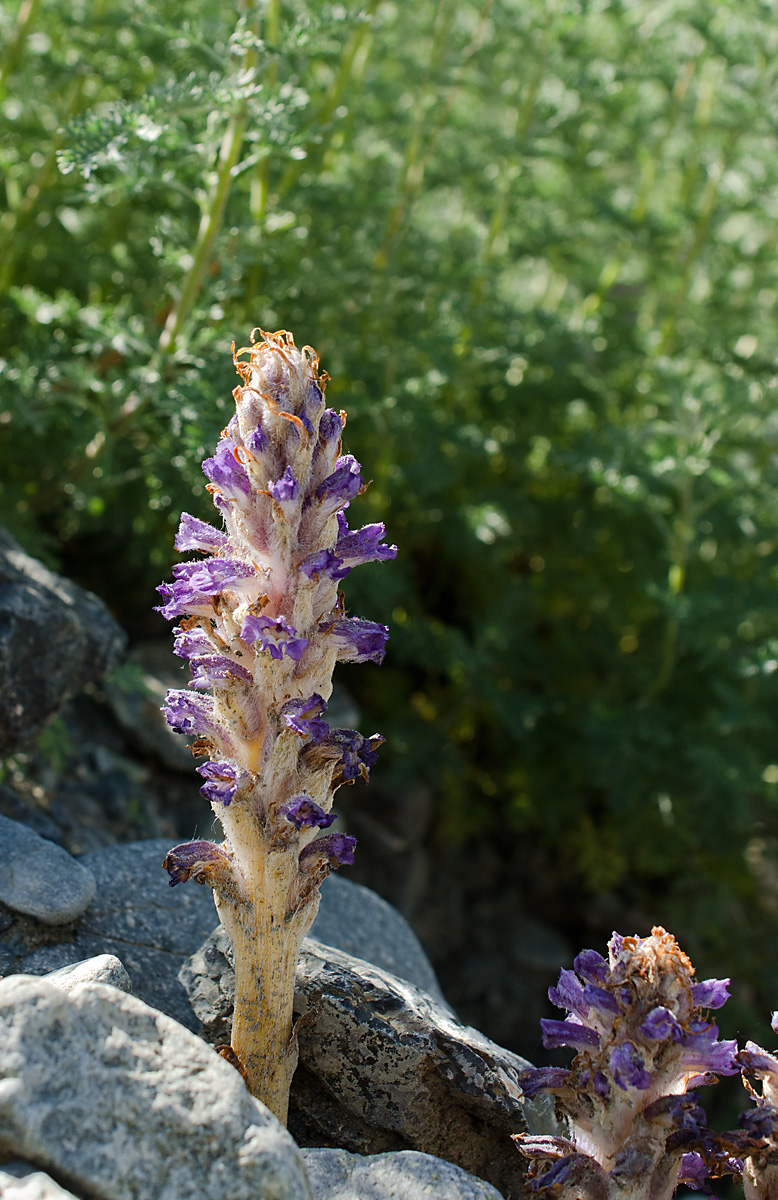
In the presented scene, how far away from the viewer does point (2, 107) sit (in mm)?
4652

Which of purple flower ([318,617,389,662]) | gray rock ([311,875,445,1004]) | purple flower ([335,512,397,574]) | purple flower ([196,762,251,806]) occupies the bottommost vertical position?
gray rock ([311,875,445,1004])

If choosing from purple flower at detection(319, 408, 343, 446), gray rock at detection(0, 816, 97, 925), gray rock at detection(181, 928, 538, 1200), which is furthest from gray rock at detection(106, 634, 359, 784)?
purple flower at detection(319, 408, 343, 446)

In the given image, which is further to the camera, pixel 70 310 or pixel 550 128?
A: pixel 550 128

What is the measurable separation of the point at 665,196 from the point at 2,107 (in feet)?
13.1

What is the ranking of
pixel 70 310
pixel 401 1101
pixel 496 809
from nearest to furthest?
1. pixel 401 1101
2. pixel 70 310
3. pixel 496 809

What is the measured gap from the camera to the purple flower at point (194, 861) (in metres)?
2.00

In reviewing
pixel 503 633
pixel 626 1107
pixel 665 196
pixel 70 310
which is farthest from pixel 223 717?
pixel 665 196

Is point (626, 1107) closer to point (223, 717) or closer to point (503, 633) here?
point (223, 717)

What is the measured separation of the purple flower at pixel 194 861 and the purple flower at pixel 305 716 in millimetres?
312

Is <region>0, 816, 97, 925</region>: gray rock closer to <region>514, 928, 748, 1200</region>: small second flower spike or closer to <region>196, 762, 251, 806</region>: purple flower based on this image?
<region>196, 762, 251, 806</region>: purple flower

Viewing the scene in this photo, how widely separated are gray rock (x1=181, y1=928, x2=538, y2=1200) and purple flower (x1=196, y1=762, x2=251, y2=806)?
1.97 feet

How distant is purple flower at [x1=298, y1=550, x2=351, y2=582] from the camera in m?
1.89

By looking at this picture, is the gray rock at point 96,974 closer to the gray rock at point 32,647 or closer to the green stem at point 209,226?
the gray rock at point 32,647

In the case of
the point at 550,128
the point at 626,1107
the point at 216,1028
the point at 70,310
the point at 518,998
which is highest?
the point at 550,128
